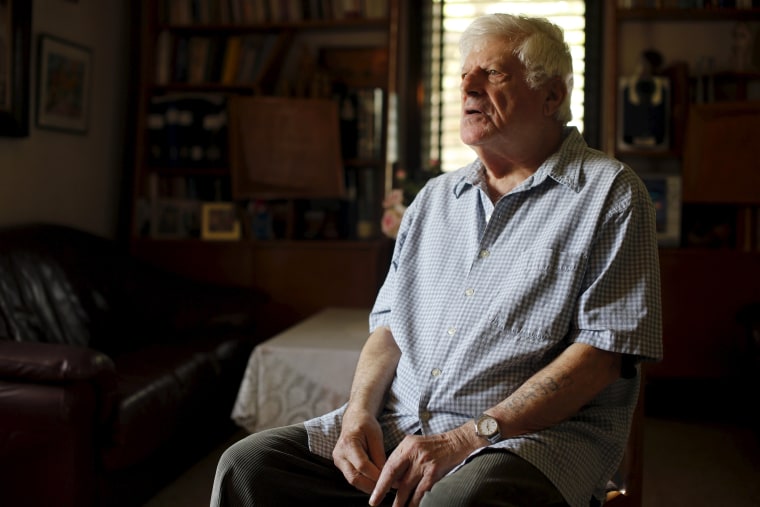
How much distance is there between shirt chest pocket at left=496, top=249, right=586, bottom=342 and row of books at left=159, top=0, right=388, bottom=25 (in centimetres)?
267

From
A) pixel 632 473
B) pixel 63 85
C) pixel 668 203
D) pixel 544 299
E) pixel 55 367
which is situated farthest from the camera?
pixel 668 203

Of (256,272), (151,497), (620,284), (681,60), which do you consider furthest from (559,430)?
(681,60)

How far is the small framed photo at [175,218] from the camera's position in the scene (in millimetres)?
3986

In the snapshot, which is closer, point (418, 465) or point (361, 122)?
point (418, 465)

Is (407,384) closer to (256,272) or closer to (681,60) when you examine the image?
(256,272)

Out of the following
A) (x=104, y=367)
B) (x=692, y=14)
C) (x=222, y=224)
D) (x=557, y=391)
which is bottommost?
(x=104, y=367)

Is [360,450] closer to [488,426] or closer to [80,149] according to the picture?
[488,426]

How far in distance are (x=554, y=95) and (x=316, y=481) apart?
2.98 ft

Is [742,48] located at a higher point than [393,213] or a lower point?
higher

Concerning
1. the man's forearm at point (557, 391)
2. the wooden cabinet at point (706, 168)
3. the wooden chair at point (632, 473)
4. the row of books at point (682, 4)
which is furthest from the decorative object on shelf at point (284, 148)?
the man's forearm at point (557, 391)

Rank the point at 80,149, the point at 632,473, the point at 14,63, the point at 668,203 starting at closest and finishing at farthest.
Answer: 1. the point at 632,473
2. the point at 14,63
3. the point at 668,203
4. the point at 80,149

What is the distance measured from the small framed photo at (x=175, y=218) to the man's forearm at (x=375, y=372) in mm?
2498

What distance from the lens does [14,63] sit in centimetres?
315

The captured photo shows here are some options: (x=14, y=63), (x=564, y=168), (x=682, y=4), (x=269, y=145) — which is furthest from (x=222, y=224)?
(x=564, y=168)
